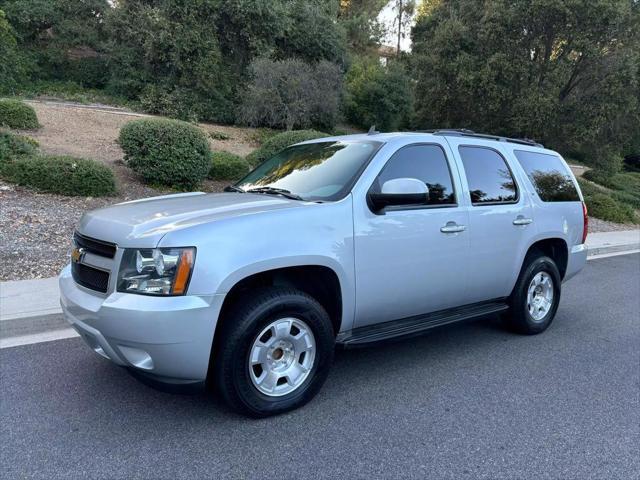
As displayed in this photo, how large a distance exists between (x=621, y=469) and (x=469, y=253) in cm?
192

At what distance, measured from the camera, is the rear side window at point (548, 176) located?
530 centimetres

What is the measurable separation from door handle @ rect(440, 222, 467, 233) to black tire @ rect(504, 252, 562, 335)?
118cm

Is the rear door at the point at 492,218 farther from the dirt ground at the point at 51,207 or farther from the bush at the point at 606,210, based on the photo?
the bush at the point at 606,210

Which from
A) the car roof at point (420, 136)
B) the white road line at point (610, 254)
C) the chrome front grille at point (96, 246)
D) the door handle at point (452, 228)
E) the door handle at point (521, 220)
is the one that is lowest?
the white road line at point (610, 254)

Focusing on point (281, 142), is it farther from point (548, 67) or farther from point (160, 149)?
point (548, 67)

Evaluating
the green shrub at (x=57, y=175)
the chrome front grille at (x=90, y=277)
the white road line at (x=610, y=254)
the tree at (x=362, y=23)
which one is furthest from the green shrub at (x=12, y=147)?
the tree at (x=362, y=23)

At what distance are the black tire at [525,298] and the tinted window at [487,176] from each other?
737 millimetres

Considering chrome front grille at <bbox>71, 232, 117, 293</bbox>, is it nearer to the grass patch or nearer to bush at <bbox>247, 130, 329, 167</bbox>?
bush at <bbox>247, 130, 329, 167</bbox>

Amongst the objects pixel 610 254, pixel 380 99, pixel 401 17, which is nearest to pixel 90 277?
pixel 610 254

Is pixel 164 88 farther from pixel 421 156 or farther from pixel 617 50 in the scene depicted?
pixel 421 156

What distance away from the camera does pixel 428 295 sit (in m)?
4.16

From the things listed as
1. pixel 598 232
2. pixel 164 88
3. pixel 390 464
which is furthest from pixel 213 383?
pixel 164 88

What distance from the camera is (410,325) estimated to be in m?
4.09

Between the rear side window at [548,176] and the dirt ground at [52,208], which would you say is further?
the dirt ground at [52,208]
